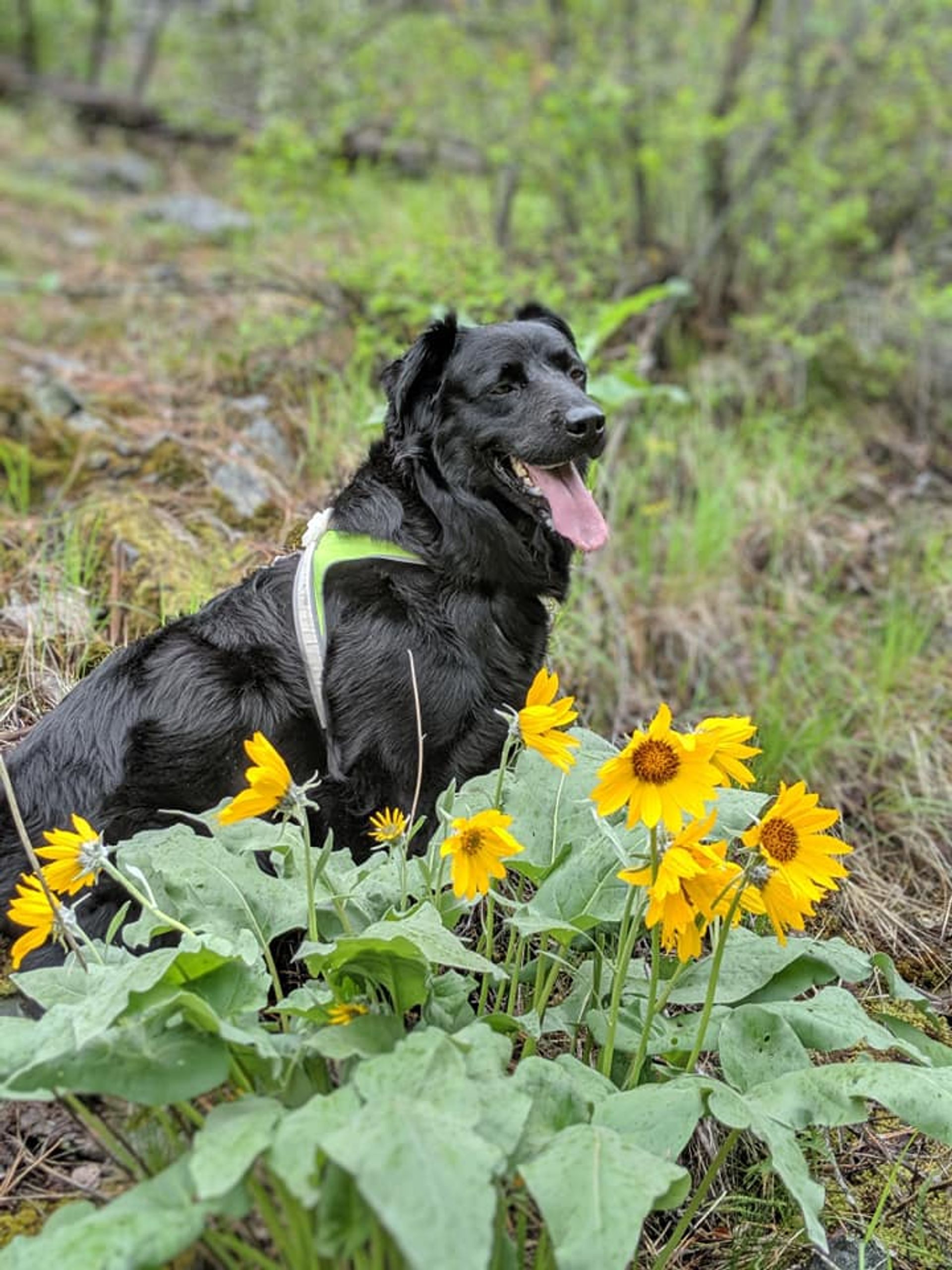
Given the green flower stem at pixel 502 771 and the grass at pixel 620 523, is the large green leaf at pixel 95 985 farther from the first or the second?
the grass at pixel 620 523

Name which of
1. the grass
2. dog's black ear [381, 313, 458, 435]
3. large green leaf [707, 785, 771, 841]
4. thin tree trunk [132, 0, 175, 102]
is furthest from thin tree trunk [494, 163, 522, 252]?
thin tree trunk [132, 0, 175, 102]

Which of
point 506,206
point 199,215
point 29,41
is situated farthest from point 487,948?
point 29,41

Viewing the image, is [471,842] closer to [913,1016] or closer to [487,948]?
[487,948]

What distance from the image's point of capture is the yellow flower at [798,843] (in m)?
1.61

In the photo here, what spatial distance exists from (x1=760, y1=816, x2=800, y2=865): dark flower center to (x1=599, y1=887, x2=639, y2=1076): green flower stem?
240 millimetres

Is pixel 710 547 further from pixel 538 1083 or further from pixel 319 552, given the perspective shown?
pixel 538 1083

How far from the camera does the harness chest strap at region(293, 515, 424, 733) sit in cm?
258

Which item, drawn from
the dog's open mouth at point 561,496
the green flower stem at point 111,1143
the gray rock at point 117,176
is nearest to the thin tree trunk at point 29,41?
the gray rock at point 117,176

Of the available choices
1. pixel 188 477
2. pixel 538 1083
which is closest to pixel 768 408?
pixel 188 477

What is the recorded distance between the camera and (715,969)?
5.69 ft

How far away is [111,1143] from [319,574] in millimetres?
1356

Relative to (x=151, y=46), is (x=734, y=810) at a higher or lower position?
lower

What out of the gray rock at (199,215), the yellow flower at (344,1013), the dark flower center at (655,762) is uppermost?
the gray rock at (199,215)

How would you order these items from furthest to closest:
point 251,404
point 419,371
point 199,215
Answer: point 199,215 < point 251,404 < point 419,371
